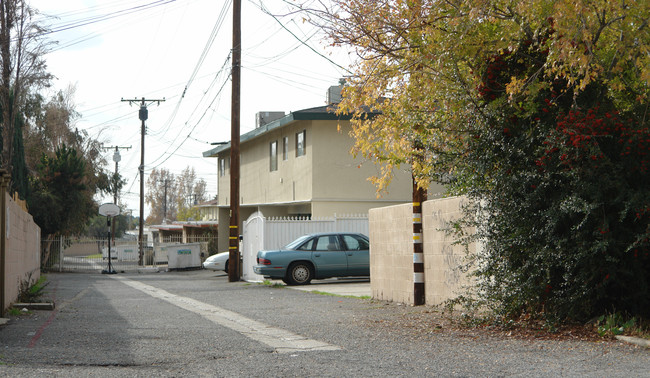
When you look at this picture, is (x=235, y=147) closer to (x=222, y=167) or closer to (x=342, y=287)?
(x=342, y=287)

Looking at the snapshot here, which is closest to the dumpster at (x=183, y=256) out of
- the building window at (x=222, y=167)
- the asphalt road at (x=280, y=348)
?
the building window at (x=222, y=167)

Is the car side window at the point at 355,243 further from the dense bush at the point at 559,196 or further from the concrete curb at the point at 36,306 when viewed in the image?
the dense bush at the point at 559,196

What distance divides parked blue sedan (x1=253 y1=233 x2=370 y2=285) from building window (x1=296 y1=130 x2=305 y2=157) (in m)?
7.72

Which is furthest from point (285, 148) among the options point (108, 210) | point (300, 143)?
point (108, 210)

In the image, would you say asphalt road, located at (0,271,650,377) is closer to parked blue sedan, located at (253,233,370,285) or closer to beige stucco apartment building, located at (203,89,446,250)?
parked blue sedan, located at (253,233,370,285)

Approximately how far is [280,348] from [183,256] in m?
28.3

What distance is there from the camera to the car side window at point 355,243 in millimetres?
20297

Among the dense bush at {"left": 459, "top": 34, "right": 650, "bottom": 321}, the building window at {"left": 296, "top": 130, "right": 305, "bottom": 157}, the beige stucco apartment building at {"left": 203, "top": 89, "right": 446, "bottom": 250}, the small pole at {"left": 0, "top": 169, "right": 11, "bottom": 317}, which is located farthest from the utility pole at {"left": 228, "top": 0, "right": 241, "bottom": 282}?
the dense bush at {"left": 459, "top": 34, "right": 650, "bottom": 321}

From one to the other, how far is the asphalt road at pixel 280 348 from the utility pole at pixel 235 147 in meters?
10.4

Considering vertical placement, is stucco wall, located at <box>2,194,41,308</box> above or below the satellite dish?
below

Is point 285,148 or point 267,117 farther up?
point 267,117

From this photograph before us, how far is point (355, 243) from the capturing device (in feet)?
66.7

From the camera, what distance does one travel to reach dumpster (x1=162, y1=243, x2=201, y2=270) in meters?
35.2

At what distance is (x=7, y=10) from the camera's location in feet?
92.2
